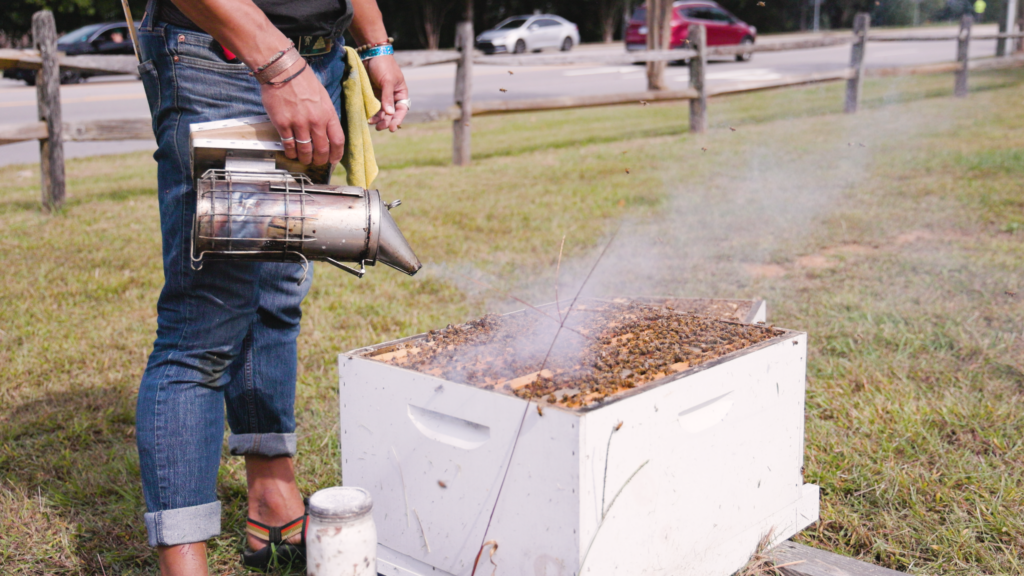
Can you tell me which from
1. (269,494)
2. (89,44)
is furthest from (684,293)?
(89,44)

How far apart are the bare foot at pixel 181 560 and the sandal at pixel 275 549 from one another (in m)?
0.29

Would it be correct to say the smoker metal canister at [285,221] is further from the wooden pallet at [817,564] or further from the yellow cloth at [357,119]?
the wooden pallet at [817,564]

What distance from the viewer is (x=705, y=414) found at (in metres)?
1.50

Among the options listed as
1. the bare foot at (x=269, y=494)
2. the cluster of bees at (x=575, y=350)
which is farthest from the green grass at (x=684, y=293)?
the cluster of bees at (x=575, y=350)

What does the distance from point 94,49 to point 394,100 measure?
19.3 metres

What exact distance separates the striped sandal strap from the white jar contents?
2.03ft

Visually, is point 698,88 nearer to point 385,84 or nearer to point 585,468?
point 385,84

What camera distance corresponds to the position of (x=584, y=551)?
129 cm

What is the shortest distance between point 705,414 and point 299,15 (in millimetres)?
1068

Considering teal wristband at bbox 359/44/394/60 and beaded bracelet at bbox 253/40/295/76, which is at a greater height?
teal wristband at bbox 359/44/394/60

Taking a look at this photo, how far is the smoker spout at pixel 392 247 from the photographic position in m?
1.39

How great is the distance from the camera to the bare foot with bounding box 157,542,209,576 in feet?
4.94

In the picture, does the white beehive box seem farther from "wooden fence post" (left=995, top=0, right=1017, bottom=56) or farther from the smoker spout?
"wooden fence post" (left=995, top=0, right=1017, bottom=56)

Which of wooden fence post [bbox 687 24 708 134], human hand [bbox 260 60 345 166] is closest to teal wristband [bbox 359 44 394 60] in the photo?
human hand [bbox 260 60 345 166]
